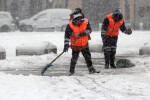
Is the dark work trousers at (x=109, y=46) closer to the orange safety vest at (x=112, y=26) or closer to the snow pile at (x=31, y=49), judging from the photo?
the orange safety vest at (x=112, y=26)

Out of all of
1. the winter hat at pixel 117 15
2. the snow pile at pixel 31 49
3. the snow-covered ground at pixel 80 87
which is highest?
the winter hat at pixel 117 15

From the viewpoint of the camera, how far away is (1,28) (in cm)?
2891

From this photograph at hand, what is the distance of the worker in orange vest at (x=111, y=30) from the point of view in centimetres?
941

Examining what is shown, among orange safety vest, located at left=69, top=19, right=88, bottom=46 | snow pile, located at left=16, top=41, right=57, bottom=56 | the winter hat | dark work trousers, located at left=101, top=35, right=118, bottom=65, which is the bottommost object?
snow pile, located at left=16, top=41, right=57, bottom=56

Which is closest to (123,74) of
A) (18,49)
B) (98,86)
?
(98,86)

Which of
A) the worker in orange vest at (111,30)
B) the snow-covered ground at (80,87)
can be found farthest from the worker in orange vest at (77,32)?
the worker in orange vest at (111,30)

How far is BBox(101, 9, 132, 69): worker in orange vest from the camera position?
9.41m

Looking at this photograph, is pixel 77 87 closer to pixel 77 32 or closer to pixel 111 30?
pixel 77 32

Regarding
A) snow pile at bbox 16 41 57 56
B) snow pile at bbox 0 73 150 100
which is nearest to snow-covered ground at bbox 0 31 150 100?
snow pile at bbox 0 73 150 100

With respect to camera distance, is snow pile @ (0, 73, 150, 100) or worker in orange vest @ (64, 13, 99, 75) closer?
snow pile @ (0, 73, 150, 100)

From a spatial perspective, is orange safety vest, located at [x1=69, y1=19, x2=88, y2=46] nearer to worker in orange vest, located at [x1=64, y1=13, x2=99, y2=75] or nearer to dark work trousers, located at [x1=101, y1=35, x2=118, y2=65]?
worker in orange vest, located at [x1=64, y1=13, x2=99, y2=75]

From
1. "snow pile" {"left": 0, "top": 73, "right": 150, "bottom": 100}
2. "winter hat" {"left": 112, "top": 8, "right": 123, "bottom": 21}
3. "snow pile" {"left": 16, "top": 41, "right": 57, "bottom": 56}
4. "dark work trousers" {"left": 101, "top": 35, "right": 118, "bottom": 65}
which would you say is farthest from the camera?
"snow pile" {"left": 16, "top": 41, "right": 57, "bottom": 56}

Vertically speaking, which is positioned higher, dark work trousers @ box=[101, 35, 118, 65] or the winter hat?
the winter hat

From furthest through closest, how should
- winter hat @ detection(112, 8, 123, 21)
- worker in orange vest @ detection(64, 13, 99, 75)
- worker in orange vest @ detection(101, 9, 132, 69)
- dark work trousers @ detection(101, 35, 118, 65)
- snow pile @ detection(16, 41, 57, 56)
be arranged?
→ snow pile @ detection(16, 41, 57, 56) → dark work trousers @ detection(101, 35, 118, 65) → worker in orange vest @ detection(101, 9, 132, 69) → winter hat @ detection(112, 8, 123, 21) → worker in orange vest @ detection(64, 13, 99, 75)
